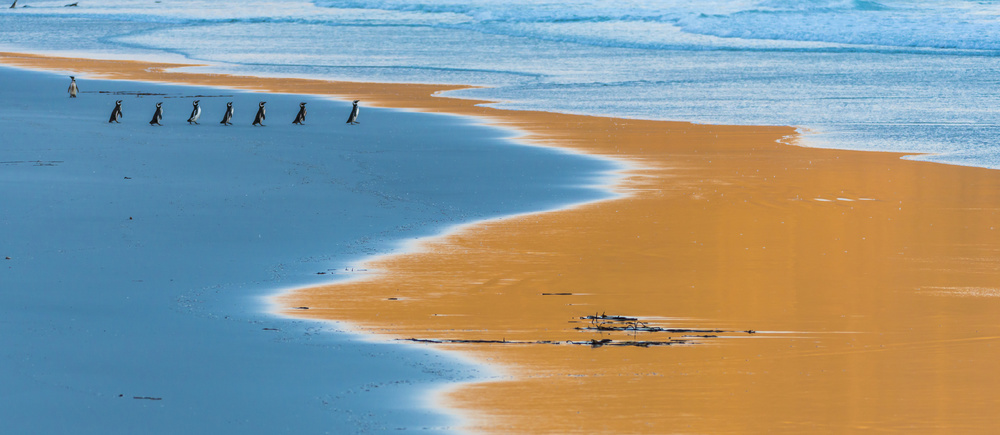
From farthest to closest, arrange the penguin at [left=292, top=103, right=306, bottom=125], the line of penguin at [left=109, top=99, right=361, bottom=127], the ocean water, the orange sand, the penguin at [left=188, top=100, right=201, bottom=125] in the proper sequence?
the ocean water < the penguin at [left=292, top=103, right=306, bottom=125] < the penguin at [left=188, top=100, right=201, bottom=125] < the line of penguin at [left=109, top=99, right=361, bottom=127] < the orange sand

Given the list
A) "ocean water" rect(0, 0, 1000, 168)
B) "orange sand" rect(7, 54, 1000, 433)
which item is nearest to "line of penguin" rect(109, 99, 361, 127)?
"ocean water" rect(0, 0, 1000, 168)

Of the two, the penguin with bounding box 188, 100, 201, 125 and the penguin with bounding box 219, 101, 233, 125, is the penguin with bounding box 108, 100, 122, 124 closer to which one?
the penguin with bounding box 188, 100, 201, 125

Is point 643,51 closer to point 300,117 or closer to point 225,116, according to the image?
point 300,117

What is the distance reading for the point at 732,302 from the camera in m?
7.49

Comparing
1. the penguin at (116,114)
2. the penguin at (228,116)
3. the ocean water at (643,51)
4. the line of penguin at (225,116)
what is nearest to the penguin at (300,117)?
the line of penguin at (225,116)

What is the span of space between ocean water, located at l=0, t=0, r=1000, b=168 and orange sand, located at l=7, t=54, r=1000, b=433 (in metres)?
3.68

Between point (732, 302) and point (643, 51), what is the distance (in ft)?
104

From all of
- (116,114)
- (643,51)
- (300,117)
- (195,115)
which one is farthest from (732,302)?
(643,51)

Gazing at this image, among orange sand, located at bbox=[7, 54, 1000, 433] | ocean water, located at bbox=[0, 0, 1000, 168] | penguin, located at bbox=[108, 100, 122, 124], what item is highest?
ocean water, located at bbox=[0, 0, 1000, 168]

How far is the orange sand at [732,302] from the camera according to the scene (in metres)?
5.53

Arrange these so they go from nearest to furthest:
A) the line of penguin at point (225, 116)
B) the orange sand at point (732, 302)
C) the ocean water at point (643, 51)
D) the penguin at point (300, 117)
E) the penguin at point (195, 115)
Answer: the orange sand at point (732, 302) < the line of penguin at point (225, 116) < the penguin at point (195, 115) < the penguin at point (300, 117) < the ocean water at point (643, 51)

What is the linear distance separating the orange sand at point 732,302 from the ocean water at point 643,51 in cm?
368

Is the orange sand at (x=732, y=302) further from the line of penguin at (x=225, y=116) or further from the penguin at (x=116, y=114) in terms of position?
the penguin at (x=116, y=114)

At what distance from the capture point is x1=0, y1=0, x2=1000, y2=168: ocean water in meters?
20.1
